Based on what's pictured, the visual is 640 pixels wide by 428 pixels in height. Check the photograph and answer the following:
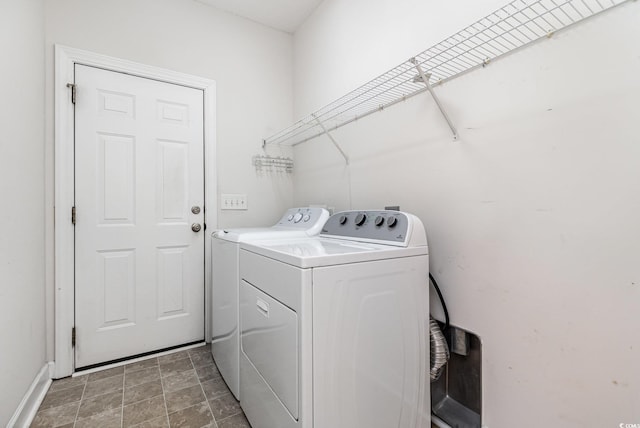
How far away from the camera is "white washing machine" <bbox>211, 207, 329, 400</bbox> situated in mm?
1518

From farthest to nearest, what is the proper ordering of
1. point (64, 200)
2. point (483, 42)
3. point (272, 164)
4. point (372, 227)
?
point (272, 164) < point (64, 200) < point (372, 227) < point (483, 42)

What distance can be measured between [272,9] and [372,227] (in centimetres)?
203

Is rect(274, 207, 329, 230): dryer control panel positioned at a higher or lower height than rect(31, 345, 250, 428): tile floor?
higher

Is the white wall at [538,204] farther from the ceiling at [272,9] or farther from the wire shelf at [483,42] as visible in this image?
the ceiling at [272,9]

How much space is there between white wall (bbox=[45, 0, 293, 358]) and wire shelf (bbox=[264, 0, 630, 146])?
95 cm

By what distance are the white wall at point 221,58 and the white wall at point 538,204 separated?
1.25 meters

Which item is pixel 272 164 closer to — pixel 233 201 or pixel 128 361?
pixel 233 201

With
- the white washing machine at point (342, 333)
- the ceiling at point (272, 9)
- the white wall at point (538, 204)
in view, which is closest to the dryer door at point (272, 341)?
the white washing machine at point (342, 333)

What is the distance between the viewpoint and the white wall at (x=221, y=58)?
71.7 inches

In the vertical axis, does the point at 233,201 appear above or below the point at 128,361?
above

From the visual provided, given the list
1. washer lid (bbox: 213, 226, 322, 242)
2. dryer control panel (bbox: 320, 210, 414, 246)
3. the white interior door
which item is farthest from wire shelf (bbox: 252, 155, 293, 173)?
dryer control panel (bbox: 320, 210, 414, 246)

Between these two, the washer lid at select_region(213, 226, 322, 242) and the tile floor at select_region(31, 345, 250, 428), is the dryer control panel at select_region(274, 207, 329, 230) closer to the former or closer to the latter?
the washer lid at select_region(213, 226, 322, 242)

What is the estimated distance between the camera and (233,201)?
2.34m

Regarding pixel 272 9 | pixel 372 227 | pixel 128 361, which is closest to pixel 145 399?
pixel 128 361
